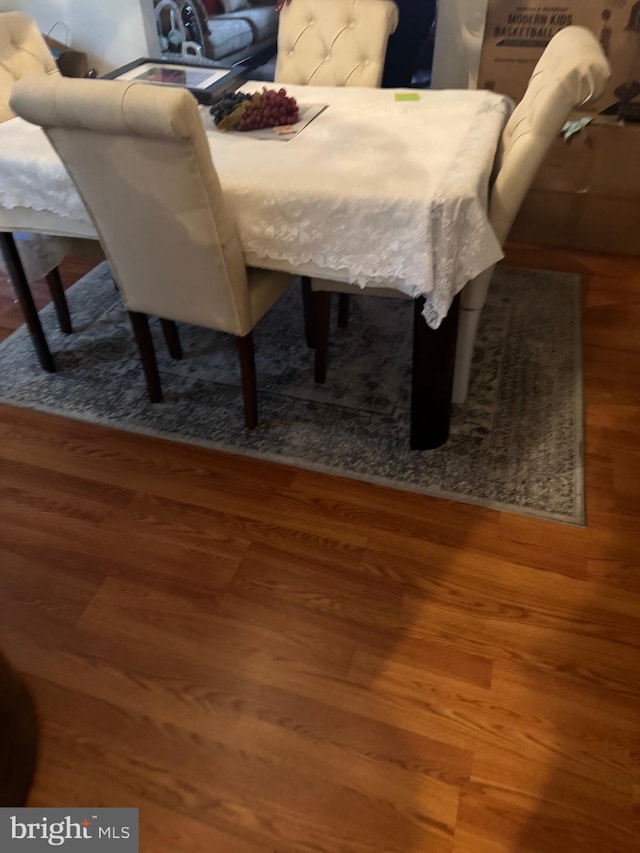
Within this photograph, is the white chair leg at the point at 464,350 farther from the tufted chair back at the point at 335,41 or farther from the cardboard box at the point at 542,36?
the cardboard box at the point at 542,36

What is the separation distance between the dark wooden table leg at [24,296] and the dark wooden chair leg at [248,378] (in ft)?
2.51

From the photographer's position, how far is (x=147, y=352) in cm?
208

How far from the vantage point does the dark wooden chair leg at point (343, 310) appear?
246 cm

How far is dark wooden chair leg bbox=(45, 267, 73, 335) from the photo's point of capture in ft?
7.63

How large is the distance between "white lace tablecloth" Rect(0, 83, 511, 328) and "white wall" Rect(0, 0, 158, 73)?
1.76 m

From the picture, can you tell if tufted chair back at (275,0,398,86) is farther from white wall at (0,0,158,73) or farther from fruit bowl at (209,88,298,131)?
white wall at (0,0,158,73)

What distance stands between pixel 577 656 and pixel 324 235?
3.81 feet

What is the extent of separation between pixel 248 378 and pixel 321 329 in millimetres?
298

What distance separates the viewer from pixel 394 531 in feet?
5.74

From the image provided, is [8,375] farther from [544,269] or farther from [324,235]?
[544,269]

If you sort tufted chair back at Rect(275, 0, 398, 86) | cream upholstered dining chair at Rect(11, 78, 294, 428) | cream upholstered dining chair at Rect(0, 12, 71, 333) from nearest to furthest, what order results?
1. cream upholstered dining chair at Rect(11, 78, 294, 428)
2. cream upholstered dining chair at Rect(0, 12, 71, 333)
3. tufted chair back at Rect(275, 0, 398, 86)

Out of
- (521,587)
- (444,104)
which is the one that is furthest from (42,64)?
(521,587)

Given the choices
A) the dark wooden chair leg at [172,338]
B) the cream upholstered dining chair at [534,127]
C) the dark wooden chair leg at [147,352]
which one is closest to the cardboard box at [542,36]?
the cream upholstered dining chair at [534,127]

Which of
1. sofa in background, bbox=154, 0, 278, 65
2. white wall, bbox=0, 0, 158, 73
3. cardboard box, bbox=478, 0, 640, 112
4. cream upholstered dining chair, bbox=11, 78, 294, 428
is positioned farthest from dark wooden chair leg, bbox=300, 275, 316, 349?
white wall, bbox=0, 0, 158, 73
